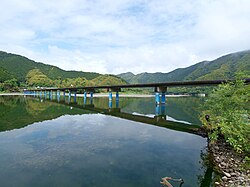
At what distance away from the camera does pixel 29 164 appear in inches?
440

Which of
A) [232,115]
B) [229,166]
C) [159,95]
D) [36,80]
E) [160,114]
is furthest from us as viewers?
[36,80]

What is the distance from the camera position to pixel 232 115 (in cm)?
1223

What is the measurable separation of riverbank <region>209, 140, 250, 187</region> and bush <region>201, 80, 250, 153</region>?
56 cm

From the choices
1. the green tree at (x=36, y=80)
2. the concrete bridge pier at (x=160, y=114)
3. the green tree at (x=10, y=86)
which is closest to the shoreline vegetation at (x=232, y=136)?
the concrete bridge pier at (x=160, y=114)

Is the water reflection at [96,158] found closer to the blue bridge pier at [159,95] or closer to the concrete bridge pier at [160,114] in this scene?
→ the concrete bridge pier at [160,114]

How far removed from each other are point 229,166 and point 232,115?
11.4ft

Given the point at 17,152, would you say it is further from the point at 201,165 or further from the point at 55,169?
the point at 201,165

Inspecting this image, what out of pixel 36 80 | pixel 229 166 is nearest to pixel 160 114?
pixel 229 166

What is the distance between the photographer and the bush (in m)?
10.8

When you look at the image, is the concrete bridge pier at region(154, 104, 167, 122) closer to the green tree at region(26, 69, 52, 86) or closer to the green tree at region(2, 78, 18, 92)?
the green tree at region(2, 78, 18, 92)

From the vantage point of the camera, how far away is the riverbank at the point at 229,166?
8.55m

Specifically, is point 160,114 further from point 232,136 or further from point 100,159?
point 100,159

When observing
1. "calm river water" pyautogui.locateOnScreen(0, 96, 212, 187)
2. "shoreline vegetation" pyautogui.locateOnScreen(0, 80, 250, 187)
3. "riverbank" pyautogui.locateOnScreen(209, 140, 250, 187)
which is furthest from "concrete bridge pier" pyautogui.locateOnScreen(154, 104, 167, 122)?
"riverbank" pyautogui.locateOnScreen(209, 140, 250, 187)

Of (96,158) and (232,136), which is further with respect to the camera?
(96,158)
